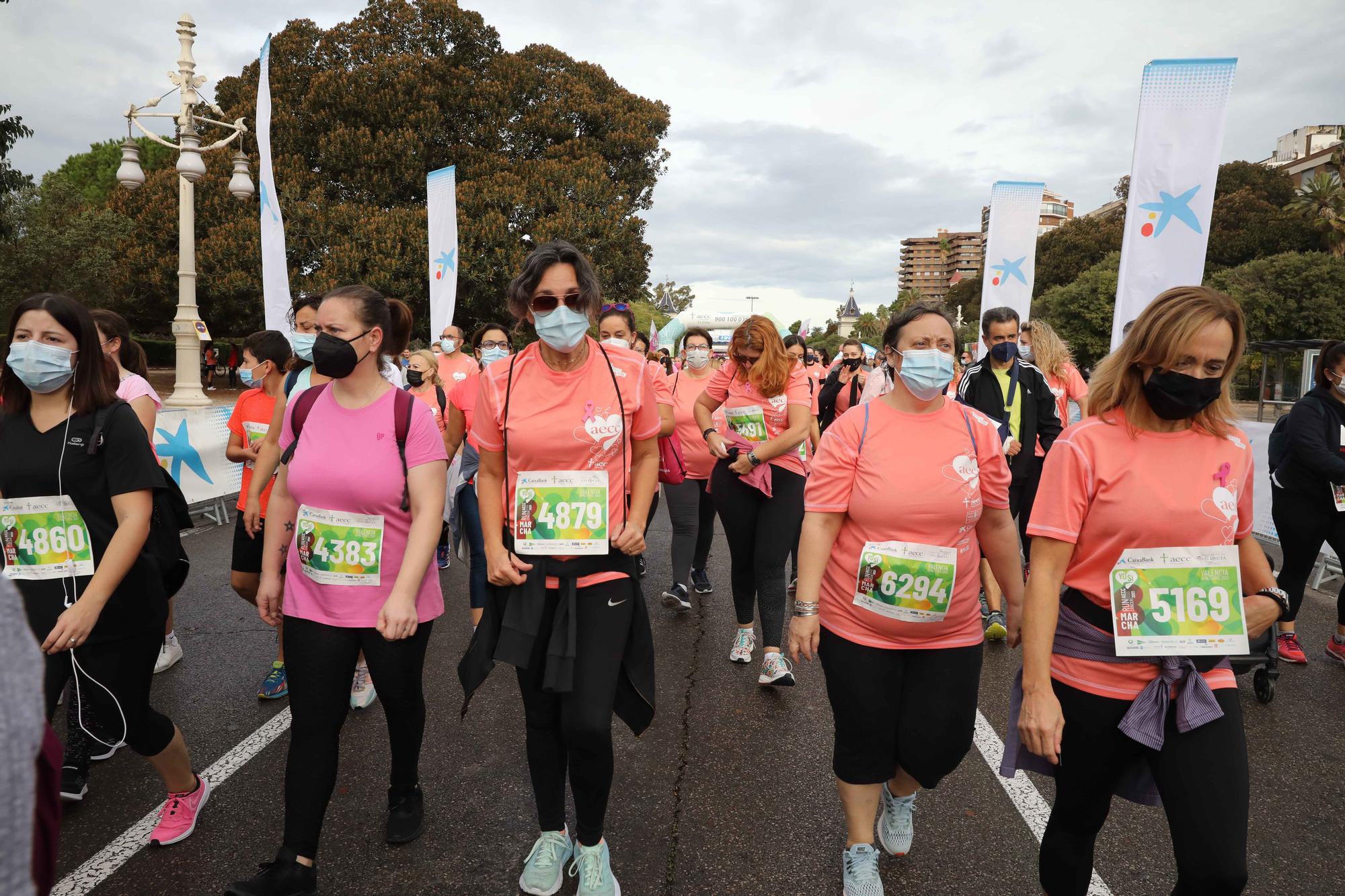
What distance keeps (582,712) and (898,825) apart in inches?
49.7

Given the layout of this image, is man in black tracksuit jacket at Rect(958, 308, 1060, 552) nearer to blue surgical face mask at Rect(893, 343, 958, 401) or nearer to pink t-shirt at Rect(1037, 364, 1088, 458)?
pink t-shirt at Rect(1037, 364, 1088, 458)

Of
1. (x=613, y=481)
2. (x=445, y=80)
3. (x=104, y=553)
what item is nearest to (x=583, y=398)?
(x=613, y=481)

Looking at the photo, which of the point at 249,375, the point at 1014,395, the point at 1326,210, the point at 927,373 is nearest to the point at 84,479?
the point at 249,375

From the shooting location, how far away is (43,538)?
9.16 feet

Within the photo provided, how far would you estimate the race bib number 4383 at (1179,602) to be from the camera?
2139 millimetres

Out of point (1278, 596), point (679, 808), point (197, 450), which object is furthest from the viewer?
point (197, 450)

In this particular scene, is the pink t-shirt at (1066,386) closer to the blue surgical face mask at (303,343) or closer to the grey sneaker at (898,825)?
the grey sneaker at (898,825)

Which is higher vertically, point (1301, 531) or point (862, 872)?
point (1301, 531)

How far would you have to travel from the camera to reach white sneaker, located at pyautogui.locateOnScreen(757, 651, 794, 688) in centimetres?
460

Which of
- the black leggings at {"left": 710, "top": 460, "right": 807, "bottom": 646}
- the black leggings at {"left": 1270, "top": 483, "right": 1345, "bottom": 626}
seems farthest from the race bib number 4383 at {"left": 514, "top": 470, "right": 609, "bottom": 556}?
the black leggings at {"left": 1270, "top": 483, "right": 1345, "bottom": 626}

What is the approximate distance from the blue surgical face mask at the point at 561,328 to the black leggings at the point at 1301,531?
4.55 metres

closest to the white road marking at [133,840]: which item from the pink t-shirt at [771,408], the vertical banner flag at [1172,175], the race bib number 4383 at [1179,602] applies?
the pink t-shirt at [771,408]

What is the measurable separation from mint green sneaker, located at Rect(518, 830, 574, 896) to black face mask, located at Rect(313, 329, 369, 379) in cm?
172

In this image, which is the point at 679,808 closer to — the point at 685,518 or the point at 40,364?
the point at 40,364
